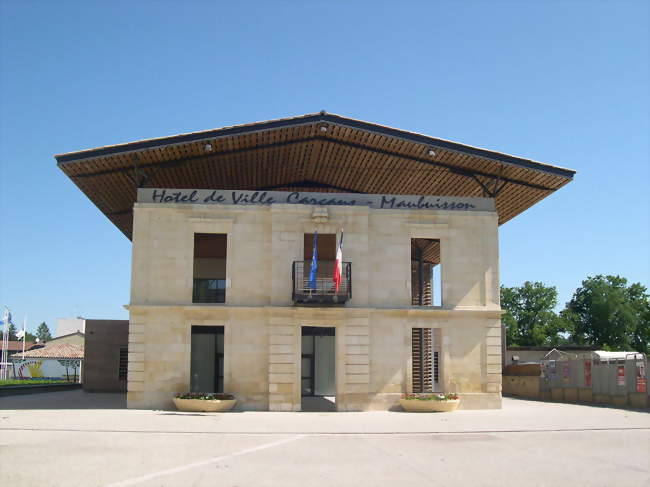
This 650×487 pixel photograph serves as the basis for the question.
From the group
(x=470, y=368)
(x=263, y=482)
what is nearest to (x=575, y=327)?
(x=470, y=368)

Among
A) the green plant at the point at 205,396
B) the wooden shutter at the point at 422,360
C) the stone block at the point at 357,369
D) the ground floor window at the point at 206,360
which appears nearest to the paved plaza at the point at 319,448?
the green plant at the point at 205,396

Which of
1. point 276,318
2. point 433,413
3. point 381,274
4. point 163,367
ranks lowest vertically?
point 433,413

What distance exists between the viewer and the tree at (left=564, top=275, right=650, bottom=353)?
8619 cm

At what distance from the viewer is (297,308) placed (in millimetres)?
29500

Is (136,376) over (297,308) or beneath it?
beneath

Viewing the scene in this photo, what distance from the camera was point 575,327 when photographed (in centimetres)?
9219

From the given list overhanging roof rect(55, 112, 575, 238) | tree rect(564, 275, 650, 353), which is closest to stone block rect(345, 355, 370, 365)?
overhanging roof rect(55, 112, 575, 238)

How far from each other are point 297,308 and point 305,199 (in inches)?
190

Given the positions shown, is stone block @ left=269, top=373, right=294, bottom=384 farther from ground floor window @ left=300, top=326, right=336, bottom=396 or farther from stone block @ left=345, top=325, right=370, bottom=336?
ground floor window @ left=300, top=326, right=336, bottom=396

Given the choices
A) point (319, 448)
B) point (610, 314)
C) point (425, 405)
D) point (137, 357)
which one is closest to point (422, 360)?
point (425, 405)

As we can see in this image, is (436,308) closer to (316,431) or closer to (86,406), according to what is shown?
(316,431)

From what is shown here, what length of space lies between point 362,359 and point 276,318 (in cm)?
399

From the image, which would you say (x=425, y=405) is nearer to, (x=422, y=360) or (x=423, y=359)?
(x=422, y=360)

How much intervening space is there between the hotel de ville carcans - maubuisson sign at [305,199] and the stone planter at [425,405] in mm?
8362
